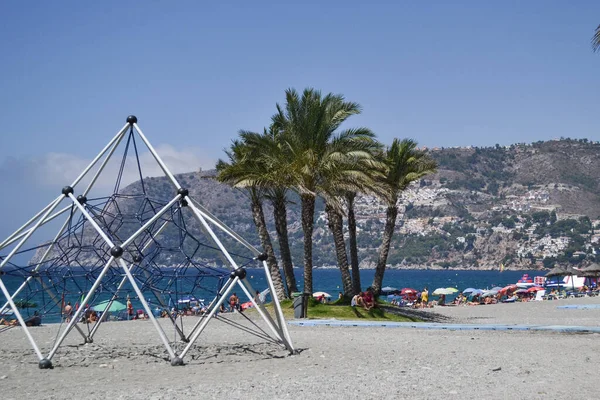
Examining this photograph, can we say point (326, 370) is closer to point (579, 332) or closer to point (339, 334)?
point (339, 334)

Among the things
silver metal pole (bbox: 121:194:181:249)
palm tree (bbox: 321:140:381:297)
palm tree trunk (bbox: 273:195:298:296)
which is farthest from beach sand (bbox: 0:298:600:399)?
palm tree trunk (bbox: 273:195:298:296)

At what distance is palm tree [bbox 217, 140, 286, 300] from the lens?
28.1 metres

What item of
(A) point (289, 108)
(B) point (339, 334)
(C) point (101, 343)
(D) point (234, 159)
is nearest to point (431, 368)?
(B) point (339, 334)

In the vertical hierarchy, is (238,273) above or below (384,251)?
below

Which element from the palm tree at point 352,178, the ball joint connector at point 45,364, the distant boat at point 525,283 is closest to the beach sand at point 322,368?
the ball joint connector at point 45,364

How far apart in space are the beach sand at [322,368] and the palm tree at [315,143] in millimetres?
9476

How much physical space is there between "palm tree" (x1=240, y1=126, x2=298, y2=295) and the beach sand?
9597mm

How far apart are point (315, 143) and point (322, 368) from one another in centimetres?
1617

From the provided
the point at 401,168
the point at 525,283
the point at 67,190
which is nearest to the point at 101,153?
the point at 67,190

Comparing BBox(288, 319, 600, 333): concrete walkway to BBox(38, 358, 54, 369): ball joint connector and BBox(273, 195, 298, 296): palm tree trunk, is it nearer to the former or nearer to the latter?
BBox(273, 195, 298, 296): palm tree trunk

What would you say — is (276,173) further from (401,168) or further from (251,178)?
(401,168)

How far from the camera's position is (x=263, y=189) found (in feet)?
97.5

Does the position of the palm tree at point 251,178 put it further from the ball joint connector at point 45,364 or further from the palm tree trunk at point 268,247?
the ball joint connector at point 45,364

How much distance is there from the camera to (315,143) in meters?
28.2
